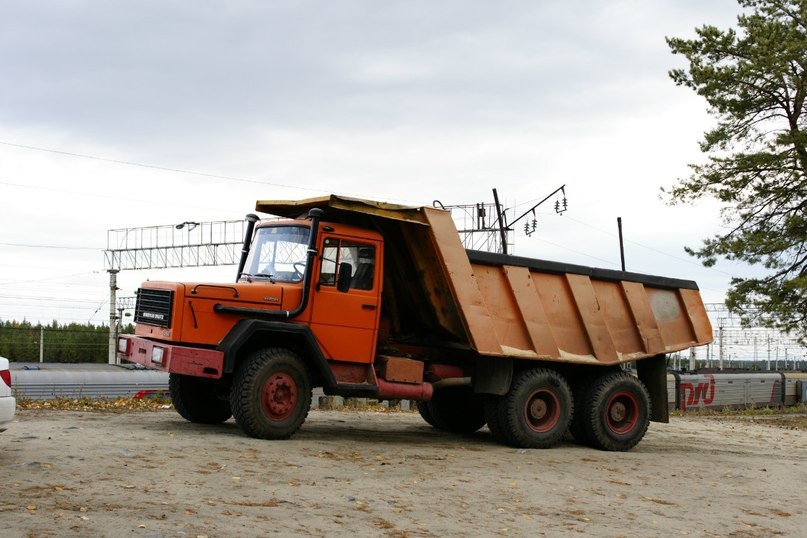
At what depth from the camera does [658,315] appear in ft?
47.4

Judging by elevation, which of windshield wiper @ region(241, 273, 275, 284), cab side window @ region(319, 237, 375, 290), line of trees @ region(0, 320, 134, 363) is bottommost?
line of trees @ region(0, 320, 134, 363)

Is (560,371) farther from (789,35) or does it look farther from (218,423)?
(789,35)

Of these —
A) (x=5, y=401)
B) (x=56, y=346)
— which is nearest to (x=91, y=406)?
(x=5, y=401)

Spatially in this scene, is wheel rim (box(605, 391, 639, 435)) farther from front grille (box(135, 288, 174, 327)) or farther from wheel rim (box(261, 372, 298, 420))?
front grille (box(135, 288, 174, 327))

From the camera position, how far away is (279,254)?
11.9 metres

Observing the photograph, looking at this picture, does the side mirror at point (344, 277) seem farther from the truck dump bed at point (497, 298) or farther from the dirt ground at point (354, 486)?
the dirt ground at point (354, 486)

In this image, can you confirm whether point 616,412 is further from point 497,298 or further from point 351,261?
point 351,261

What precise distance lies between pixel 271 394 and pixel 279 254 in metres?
1.80

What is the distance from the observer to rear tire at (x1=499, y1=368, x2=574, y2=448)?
12766mm

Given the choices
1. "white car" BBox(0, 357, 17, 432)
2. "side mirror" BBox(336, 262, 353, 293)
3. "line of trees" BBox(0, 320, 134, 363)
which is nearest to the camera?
"white car" BBox(0, 357, 17, 432)

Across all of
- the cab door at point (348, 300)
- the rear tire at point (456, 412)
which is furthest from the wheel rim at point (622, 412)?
the cab door at point (348, 300)

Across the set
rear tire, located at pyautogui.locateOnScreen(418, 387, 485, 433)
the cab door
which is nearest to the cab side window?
the cab door

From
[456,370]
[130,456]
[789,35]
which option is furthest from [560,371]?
[789,35]

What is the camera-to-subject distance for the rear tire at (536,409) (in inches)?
503
